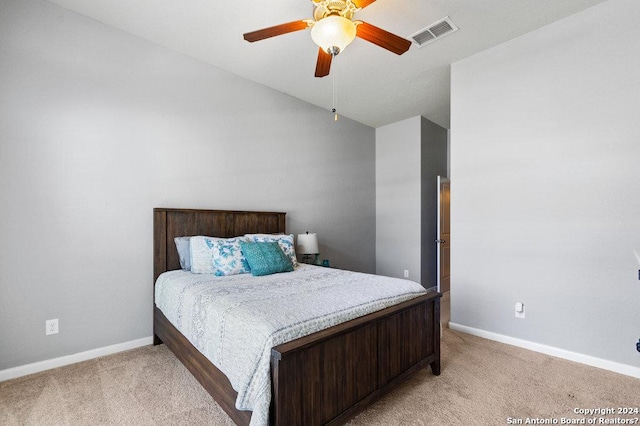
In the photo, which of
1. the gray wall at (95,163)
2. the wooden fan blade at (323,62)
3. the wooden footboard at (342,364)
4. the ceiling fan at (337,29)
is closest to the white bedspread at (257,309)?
the wooden footboard at (342,364)

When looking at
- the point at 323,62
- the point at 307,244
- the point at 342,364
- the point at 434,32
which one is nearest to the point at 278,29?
the point at 323,62

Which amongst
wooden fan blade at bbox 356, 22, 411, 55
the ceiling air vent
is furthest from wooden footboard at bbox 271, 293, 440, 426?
the ceiling air vent

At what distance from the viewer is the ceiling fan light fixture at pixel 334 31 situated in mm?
1708

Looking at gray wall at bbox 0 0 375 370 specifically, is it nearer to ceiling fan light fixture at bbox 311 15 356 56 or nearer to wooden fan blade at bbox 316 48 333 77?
wooden fan blade at bbox 316 48 333 77

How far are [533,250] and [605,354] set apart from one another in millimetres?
899

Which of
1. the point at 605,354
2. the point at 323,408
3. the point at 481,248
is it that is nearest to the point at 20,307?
the point at 323,408

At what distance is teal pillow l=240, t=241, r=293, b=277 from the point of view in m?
2.58

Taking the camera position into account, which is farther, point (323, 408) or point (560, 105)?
point (560, 105)

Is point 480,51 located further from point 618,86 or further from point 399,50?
point 399,50

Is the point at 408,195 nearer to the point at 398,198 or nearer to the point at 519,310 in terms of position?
the point at 398,198

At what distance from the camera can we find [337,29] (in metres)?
1.71

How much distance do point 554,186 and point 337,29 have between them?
2.28m

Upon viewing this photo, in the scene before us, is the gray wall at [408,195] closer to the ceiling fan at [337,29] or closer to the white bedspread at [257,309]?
the white bedspread at [257,309]

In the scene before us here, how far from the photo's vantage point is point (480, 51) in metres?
2.98
